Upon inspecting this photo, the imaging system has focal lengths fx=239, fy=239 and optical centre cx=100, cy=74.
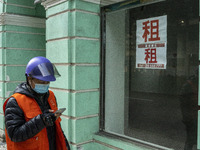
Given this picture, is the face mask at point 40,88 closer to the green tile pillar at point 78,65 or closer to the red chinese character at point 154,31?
the green tile pillar at point 78,65

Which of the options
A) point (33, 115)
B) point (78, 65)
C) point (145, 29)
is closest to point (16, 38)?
point (78, 65)

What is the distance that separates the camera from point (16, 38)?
6.42m

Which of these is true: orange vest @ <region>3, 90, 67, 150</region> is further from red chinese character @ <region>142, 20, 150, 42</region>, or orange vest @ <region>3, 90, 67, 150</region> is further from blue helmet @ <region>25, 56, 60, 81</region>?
red chinese character @ <region>142, 20, 150, 42</region>

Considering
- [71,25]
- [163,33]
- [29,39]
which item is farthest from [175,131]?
[29,39]

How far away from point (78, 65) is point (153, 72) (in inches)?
52.1

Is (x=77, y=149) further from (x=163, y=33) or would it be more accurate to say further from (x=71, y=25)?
(x=163, y=33)

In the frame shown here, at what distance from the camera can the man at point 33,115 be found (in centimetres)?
221

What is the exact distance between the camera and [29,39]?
262 inches

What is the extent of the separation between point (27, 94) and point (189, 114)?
226 centimetres

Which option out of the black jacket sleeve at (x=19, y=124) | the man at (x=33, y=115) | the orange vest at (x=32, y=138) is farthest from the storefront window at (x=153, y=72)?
the black jacket sleeve at (x=19, y=124)

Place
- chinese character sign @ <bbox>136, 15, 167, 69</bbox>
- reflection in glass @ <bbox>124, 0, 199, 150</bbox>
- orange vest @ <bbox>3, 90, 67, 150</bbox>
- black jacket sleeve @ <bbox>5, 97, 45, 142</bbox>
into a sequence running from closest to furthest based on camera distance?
black jacket sleeve @ <bbox>5, 97, 45, 142</bbox>
orange vest @ <bbox>3, 90, 67, 150</bbox>
reflection in glass @ <bbox>124, 0, 199, 150</bbox>
chinese character sign @ <bbox>136, 15, 167, 69</bbox>

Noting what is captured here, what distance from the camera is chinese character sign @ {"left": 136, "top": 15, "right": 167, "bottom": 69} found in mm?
3662

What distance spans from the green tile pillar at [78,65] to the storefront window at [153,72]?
0.23 metres

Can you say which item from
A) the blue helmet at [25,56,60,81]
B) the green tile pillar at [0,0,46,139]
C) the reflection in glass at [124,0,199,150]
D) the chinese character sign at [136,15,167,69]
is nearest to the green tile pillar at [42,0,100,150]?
the reflection in glass at [124,0,199,150]
